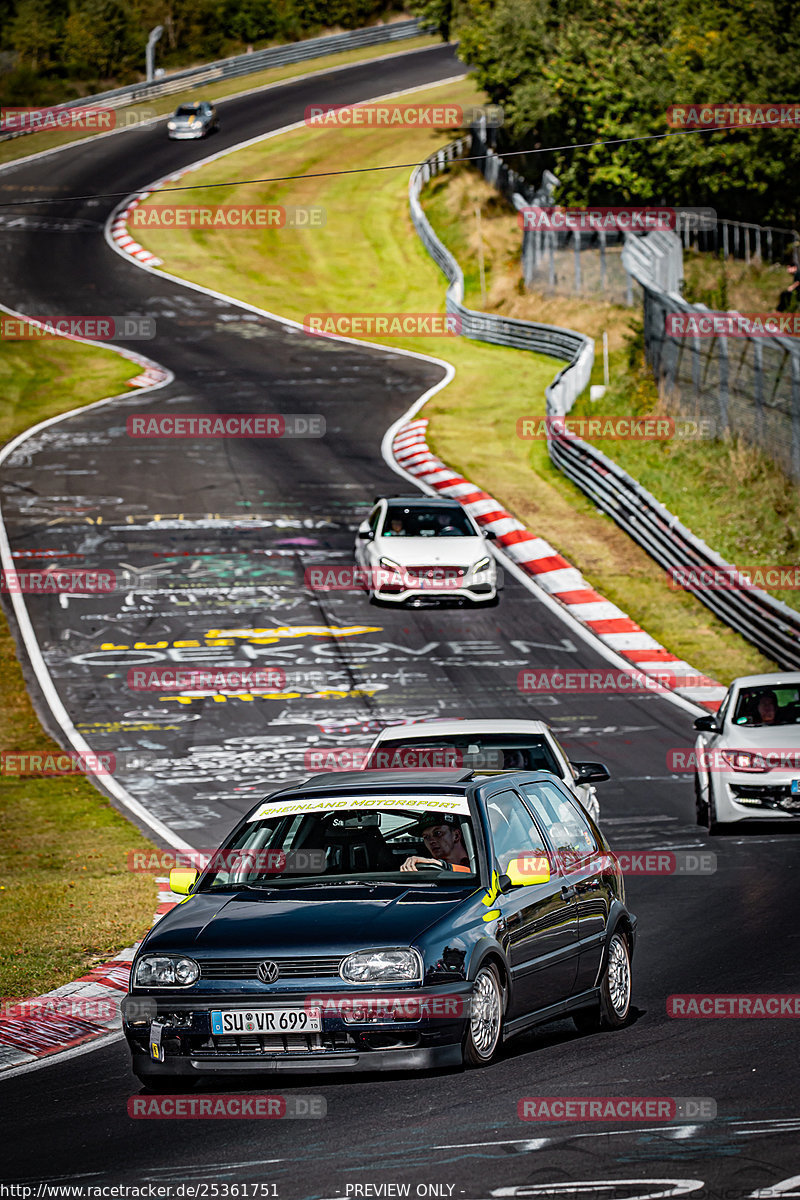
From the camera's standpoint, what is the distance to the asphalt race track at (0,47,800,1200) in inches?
261

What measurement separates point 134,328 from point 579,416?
17442 mm

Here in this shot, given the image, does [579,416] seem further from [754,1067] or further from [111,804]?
[754,1067]

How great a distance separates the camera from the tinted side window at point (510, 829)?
8445 mm

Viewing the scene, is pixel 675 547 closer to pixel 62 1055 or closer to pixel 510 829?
pixel 510 829

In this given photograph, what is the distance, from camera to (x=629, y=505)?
3084 centimetres

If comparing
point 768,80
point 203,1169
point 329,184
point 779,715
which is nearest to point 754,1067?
point 203,1169

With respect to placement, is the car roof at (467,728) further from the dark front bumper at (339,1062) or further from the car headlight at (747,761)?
the dark front bumper at (339,1062)

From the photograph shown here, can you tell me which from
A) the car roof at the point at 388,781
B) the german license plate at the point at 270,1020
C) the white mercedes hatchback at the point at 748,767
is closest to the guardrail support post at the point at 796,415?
the white mercedes hatchback at the point at 748,767

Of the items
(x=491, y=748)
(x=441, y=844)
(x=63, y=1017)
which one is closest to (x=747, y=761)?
(x=491, y=748)

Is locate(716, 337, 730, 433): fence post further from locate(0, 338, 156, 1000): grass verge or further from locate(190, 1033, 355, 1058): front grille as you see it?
locate(190, 1033, 355, 1058): front grille

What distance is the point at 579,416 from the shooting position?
3812 cm

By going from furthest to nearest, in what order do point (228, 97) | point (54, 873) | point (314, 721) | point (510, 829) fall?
point (228, 97) < point (314, 721) < point (54, 873) < point (510, 829)

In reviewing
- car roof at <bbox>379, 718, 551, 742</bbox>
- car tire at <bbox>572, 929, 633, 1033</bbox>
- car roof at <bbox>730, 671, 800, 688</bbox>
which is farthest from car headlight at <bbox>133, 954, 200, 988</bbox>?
car roof at <bbox>730, 671, 800, 688</bbox>

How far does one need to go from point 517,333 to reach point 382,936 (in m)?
41.7
